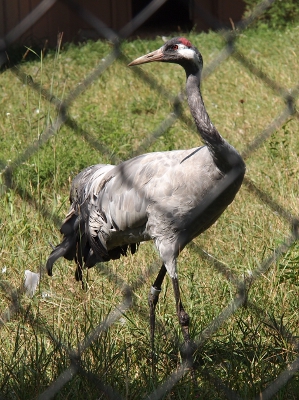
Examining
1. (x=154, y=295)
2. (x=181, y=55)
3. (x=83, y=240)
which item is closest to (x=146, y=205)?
(x=154, y=295)

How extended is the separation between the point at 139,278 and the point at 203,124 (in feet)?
3.42

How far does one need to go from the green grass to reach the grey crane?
0.46ft

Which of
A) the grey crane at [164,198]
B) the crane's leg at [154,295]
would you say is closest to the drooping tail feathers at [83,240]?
the grey crane at [164,198]

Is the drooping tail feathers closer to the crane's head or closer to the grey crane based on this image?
the grey crane

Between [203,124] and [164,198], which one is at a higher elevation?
[203,124]

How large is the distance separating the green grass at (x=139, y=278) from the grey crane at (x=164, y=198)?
14 cm

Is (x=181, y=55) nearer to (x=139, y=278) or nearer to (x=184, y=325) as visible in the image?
(x=184, y=325)

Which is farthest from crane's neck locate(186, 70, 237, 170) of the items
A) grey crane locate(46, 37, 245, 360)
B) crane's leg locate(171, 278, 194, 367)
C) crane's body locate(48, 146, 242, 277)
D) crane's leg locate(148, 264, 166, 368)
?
crane's leg locate(148, 264, 166, 368)

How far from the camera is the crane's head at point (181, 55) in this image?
2.72 metres

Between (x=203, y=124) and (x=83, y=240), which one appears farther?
(x=83, y=240)

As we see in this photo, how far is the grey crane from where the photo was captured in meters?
2.73

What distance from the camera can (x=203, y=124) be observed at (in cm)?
265

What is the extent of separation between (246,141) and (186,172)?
8.11 ft

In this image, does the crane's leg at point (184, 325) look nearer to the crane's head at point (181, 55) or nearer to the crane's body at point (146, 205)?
the crane's body at point (146, 205)
